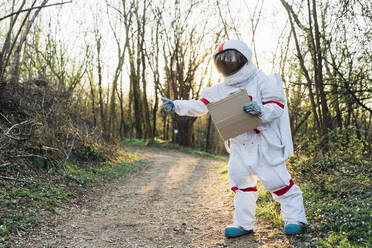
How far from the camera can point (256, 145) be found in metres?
3.65

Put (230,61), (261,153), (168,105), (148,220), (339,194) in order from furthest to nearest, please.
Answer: (148,220), (339,194), (168,105), (230,61), (261,153)

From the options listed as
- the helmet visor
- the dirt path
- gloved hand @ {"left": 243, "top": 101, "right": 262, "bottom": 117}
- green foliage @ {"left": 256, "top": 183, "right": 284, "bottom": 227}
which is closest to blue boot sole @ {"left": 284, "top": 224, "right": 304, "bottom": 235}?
the dirt path

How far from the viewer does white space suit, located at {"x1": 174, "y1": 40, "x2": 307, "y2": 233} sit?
11.5 ft

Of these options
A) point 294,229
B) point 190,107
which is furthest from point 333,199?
point 190,107

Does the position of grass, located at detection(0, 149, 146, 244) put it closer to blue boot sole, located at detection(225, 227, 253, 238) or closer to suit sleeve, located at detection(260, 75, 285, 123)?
blue boot sole, located at detection(225, 227, 253, 238)

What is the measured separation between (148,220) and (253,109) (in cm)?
226

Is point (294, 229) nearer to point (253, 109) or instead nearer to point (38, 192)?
point (253, 109)

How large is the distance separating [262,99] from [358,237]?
172cm

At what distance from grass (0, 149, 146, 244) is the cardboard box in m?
2.60

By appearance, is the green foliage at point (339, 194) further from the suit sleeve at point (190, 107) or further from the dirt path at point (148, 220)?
the suit sleeve at point (190, 107)

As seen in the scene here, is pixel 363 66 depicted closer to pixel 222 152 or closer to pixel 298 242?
pixel 298 242

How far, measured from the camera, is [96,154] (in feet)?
27.3

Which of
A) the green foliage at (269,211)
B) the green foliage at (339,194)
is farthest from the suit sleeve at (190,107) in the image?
the green foliage at (339,194)

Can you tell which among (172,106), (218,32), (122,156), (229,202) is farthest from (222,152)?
(172,106)
